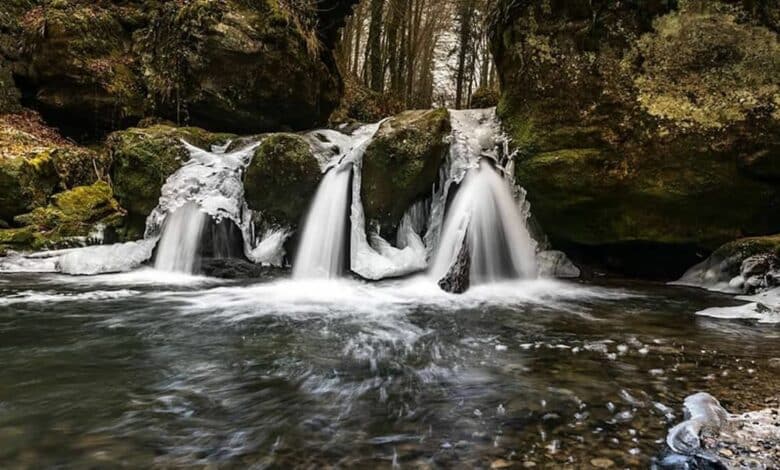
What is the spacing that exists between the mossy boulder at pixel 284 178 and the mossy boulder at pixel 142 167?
5.64 feet

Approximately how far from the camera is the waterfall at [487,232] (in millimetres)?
8078

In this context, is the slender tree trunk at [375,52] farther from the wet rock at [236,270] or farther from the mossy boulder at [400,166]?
the wet rock at [236,270]

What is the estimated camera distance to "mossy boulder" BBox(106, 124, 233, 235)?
945 centimetres

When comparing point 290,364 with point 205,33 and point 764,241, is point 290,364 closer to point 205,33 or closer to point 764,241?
point 764,241

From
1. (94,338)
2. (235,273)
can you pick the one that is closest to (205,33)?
(235,273)

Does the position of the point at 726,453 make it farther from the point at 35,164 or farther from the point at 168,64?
the point at 168,64

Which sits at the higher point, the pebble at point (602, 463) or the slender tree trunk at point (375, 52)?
the slender tree trunk at point (375, 52)

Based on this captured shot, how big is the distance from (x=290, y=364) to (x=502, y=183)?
18.9 ft

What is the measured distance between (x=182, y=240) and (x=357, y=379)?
655 cm

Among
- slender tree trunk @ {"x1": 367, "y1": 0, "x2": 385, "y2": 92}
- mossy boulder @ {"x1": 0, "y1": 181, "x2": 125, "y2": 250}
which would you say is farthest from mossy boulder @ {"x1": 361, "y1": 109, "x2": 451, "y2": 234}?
slender tree trunk @ {"x1": 367, "y1": 0, "x2": 385, "y2": 92}

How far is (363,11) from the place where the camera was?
22047mm

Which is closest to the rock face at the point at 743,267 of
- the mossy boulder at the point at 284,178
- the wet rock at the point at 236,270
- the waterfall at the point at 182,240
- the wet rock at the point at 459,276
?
the wet rock at the point at 459,276

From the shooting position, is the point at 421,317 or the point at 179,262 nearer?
the point at 421,317

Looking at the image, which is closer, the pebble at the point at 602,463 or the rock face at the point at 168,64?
the pebble at the point at 602,463
